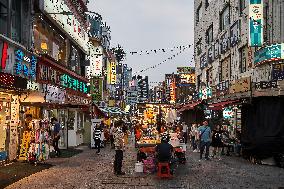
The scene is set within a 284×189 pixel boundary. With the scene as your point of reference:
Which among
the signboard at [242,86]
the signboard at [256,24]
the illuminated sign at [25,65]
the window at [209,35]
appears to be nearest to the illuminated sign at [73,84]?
the illuminated sign at [25,65]

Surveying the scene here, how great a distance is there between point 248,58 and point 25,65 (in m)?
13.6

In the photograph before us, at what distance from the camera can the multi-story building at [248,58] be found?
20.4 metres

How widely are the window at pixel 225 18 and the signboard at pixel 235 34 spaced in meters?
2.56

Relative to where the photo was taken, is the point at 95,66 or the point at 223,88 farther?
the point at 95,66

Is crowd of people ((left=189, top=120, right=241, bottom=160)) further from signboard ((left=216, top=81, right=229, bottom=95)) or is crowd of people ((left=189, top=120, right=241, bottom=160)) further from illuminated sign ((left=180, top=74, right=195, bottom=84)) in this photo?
illuminated sign ((left=180, top=74, right=195, bottom=84))

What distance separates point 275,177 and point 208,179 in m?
2.64

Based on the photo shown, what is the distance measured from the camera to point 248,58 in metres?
25.8

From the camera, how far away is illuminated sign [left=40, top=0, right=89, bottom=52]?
73.3 ft

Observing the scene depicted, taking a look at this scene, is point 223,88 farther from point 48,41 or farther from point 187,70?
point 187,70

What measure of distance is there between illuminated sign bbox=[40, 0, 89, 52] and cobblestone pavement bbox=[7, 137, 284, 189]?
859 centimetres

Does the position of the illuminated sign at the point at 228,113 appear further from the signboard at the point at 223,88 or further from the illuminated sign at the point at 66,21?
the illuminated sign at the point at 66,21

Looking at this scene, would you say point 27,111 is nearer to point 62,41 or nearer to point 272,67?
point 62,41

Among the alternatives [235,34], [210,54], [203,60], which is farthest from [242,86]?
[203,60]

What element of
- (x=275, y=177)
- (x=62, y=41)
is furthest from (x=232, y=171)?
(x=62, y=41)
